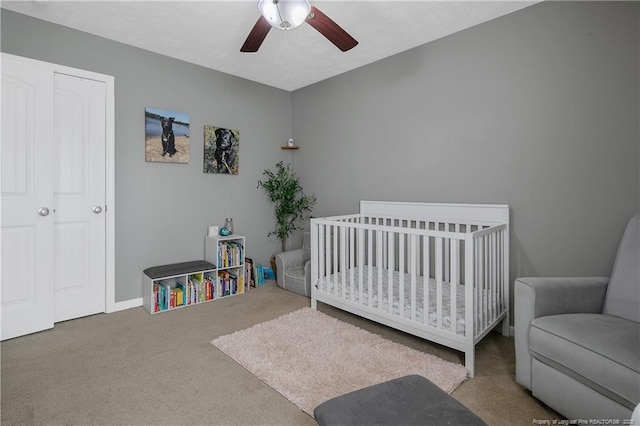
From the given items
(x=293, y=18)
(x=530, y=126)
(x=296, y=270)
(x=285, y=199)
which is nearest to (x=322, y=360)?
(x=296, y=270)

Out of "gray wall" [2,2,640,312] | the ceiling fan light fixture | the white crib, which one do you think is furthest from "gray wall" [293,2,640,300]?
the ceiling fan light fixture

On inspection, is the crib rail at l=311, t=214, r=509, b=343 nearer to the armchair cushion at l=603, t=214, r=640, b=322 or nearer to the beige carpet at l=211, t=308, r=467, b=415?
the beige carpet at l=211, t=308, r=467, b=415

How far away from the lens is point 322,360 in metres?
2.05

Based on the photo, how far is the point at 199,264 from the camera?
Result: 3287 millimetres

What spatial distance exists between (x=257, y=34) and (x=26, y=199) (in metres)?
2.17

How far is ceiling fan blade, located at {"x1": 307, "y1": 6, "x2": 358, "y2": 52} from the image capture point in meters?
1.80

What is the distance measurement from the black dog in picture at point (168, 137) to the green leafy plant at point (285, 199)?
1100mm

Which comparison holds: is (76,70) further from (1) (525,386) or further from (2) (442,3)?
(1) (525,386)

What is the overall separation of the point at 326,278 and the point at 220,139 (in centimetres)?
200

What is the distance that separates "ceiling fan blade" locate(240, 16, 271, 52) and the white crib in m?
1.46

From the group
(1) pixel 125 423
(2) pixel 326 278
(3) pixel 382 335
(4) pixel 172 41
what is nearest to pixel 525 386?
(3) pixel 382 335

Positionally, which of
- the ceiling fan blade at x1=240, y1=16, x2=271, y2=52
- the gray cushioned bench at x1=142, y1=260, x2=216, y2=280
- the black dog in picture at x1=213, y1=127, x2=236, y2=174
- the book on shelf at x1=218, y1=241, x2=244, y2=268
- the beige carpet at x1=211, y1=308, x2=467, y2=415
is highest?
the ceiling fan blade at x1=240, y1=16, x2=271, y2=52

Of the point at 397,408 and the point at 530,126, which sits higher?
the point at 530,126

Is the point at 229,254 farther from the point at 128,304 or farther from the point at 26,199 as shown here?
the point at 26,199
